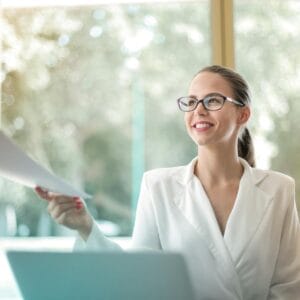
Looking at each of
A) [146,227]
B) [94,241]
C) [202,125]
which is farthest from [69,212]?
[202,125]

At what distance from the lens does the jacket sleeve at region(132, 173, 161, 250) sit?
64.2 inches

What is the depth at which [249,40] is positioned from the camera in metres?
2.43

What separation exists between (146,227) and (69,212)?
40 cm

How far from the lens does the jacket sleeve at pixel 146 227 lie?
1.63 m

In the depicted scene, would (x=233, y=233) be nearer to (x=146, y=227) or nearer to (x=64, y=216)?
(x=146, y=227)

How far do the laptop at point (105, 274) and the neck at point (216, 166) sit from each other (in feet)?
2.78

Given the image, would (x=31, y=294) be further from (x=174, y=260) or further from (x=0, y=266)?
(x=0, y=266)

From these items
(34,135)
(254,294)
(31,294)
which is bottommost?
(254,294)

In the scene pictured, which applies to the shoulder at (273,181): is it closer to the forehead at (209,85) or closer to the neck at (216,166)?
the neck at (216,166)

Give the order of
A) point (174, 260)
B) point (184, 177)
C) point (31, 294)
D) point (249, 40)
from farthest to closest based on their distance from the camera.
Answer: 1. point (249, 40)
2. point (184, 177)
3. point (31, 294)
4. point (174, 260)

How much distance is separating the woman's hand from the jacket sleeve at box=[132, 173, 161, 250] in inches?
11.6

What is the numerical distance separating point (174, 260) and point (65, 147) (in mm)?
1680

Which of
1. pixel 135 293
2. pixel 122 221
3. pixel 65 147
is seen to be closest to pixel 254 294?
pixel 135 293

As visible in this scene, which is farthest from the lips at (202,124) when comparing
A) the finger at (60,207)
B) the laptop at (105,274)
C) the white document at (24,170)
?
the laptop at (105,274)
